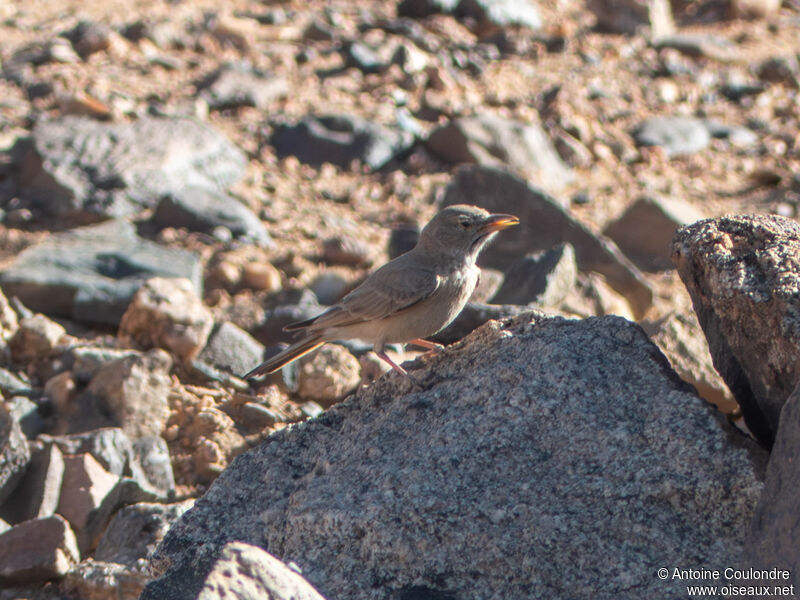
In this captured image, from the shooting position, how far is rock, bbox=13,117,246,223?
402 inches

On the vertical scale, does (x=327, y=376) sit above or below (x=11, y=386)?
above

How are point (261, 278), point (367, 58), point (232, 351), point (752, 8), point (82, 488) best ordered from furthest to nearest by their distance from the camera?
point (752, 8)
point (367, 58)
point (261, 278)
point (232, 351)
point (82, 488)

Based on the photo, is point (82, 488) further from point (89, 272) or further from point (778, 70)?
point (778, 70)

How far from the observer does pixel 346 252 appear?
975 centimetres

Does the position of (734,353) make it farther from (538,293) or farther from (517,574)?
(538,293)

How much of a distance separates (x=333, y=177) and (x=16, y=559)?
656cm

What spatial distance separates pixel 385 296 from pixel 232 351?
2.05 meters

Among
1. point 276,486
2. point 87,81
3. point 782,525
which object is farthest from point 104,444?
point 87,81

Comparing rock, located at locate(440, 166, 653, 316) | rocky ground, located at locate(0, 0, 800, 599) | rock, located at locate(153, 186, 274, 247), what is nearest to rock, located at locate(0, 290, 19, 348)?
rocky ground, located at locate(0, 0, 800, 599)

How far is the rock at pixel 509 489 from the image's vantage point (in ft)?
12.3

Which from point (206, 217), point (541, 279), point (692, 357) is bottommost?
point (206, 217)

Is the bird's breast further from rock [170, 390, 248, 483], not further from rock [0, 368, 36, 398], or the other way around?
rock [0, 368, 36, 398]

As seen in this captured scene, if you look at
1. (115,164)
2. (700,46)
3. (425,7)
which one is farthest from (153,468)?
(700,46)

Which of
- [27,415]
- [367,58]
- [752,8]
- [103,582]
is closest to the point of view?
[103,582]
